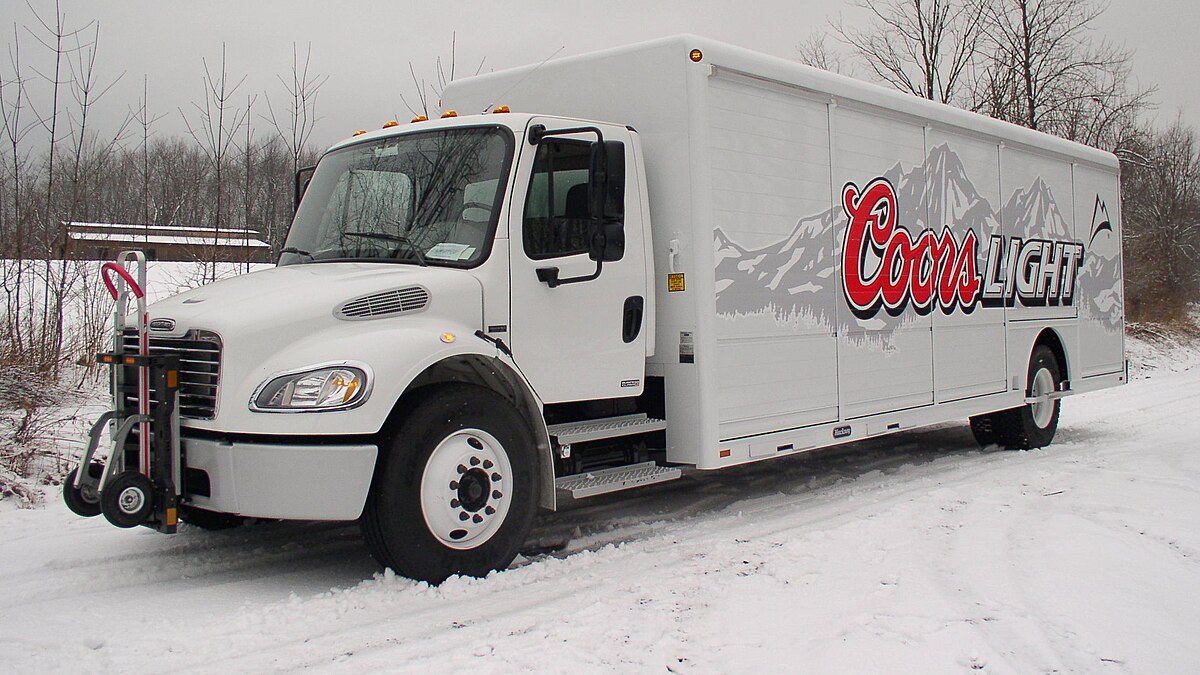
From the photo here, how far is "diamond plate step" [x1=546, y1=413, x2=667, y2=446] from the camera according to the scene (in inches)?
247

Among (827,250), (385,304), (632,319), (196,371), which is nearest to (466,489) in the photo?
(385,304)

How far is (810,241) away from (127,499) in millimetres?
5204

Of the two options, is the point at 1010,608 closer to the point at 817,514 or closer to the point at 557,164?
the point at 817,514

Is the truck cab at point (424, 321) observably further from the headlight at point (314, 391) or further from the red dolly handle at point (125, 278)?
the red dolly handle at point (125, 278)

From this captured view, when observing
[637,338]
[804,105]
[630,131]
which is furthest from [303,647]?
[804,105]

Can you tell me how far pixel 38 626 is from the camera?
182 inches

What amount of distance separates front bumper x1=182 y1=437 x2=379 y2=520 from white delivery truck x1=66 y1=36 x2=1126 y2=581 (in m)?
0.01

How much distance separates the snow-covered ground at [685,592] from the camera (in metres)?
4.22

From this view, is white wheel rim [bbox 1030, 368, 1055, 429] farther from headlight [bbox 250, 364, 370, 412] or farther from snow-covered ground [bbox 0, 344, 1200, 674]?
headlight [bbox 250, 364, 370, 412]

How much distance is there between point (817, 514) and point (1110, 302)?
Result: 7399mm

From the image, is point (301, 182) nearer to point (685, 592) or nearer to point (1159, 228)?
point (685, 592)

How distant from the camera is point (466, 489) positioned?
544cm

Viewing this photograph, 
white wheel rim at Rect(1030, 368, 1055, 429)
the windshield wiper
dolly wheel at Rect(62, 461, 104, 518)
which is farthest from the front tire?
white wheel rim at Rect(1030, 368, 1055, 429)

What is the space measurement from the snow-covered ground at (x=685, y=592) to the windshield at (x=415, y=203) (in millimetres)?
1918
